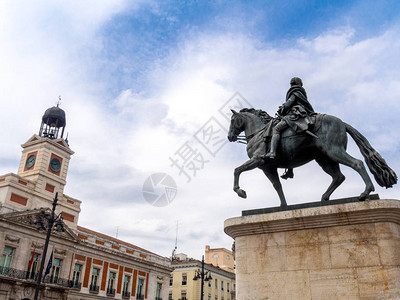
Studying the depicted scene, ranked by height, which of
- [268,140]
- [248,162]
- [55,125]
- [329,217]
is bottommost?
[329,217]

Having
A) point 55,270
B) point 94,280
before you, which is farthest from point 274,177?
point 94,280

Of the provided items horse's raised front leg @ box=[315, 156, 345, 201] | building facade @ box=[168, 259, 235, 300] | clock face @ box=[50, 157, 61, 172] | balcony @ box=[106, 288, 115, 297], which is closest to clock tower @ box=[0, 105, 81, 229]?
clock face @ box=[50, 157, 61, 172]

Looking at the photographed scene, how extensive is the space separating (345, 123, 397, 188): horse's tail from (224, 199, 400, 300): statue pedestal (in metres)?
0.83

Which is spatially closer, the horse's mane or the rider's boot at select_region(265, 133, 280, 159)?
the rider's boot at select_region(265, 133, 280, 159)

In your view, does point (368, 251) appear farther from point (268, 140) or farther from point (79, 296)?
point (79, 296)

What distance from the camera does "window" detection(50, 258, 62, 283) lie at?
32.3 metres

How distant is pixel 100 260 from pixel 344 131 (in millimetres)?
34943

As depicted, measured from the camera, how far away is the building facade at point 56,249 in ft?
97.0

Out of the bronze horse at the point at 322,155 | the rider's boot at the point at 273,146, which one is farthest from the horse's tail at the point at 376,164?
the rider's boot at the point at 273,146

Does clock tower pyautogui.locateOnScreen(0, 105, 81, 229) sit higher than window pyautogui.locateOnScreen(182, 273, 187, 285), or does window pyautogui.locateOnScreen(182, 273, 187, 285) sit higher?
clock tower pyautogui.locateOnScreen(0, 105, 81, 229)

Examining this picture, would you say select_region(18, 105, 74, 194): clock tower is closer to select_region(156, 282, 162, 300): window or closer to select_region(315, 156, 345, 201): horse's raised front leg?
select_region(156, 282, 162, 300): window

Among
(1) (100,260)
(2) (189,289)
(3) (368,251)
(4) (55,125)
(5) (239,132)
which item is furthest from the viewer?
(2) (189,289)

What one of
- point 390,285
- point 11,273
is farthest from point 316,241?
point 11,273

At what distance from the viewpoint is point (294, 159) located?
6695 mm
